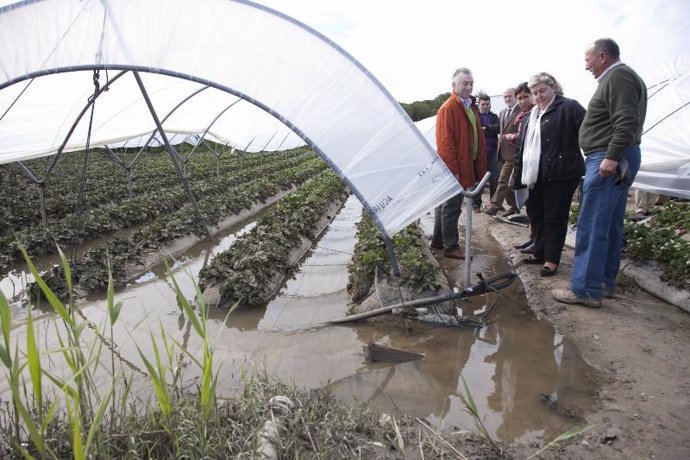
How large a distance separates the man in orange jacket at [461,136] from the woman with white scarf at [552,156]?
2.05 ft

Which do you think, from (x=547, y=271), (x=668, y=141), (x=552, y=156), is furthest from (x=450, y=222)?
(x=668, y=141)

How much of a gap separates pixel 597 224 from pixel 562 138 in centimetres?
103

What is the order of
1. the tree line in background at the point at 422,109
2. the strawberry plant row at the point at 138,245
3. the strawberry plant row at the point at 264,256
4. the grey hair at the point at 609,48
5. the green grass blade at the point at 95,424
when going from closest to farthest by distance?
the green grass blade at the point at 95,424 → the grey hair at the point at 609,48 → the strawberry plant row at the point at 264,256 → the strawberry plant row at the point at 138,245 → the tree line in background at the point at 422,109

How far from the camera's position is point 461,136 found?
4.92 meters

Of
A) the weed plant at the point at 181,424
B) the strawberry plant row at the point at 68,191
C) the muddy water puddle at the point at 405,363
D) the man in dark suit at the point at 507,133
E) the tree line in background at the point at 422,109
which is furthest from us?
the tree line in background at the point at 422,109

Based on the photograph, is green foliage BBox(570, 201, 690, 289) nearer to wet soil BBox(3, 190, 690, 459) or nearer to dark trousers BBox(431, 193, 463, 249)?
wet soil BBox(3, 190, 690, 459)

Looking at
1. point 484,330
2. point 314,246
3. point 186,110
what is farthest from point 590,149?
point 186,110

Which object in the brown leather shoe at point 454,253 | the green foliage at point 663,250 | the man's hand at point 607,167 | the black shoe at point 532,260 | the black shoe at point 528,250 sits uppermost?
the man's hand at point 607,167

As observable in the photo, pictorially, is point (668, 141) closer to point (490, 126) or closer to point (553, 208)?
point (490, 126)

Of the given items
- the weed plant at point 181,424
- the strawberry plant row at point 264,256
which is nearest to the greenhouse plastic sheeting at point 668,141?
the strawberry plant row at point 264,256

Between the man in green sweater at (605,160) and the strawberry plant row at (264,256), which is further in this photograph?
the strawberry plant row at (264,256)

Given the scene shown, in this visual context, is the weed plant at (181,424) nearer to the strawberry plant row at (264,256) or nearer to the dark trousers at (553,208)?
the strawberry plant row at (264,256)

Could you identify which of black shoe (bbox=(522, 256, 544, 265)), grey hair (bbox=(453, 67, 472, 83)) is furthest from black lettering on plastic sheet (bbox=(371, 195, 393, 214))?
black shoe (bbox=(522, 256, 544, 265))

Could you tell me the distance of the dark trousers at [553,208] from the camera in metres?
4.28
